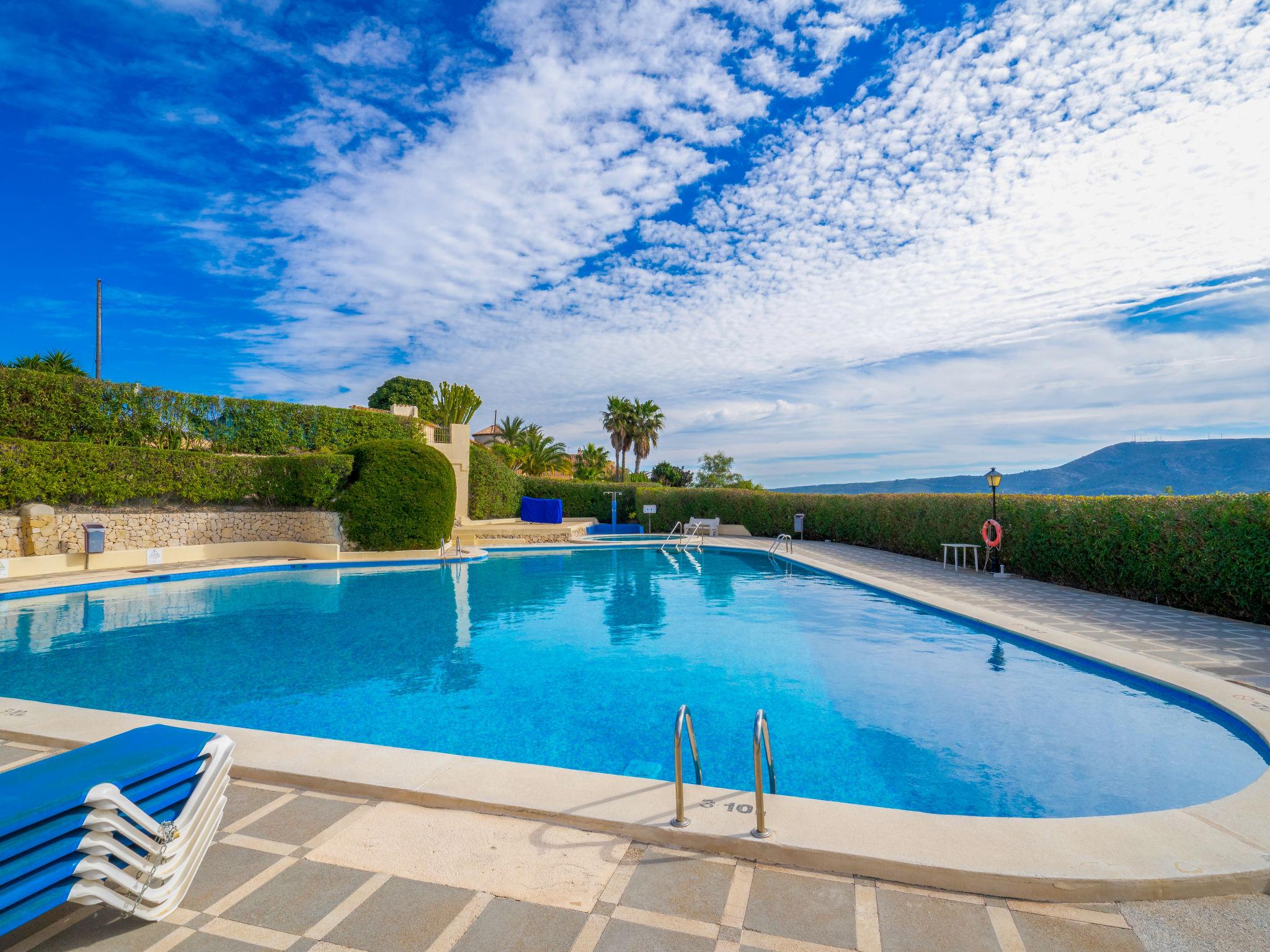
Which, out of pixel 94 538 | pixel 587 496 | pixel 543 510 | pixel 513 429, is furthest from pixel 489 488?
pixel 513 429

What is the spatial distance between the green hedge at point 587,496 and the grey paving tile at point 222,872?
28.2 m

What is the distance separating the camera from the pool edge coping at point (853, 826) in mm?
2502

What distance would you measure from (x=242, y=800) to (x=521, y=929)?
1.95m

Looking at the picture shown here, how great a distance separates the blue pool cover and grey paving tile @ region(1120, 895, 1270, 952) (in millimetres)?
26778

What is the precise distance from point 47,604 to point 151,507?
591cm

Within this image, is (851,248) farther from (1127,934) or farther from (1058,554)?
(1127,934)

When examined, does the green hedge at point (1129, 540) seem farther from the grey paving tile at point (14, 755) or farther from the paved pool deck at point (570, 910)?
the grey paving tile at point (14, 755)

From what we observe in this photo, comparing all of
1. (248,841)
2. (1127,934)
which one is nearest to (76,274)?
(248,841)

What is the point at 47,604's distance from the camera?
10.4 m

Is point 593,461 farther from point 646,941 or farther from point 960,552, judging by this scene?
point 646,941

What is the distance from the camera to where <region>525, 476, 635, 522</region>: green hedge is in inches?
1228

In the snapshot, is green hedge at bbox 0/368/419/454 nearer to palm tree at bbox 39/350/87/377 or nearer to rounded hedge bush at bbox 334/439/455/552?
rounded hedge bush at bbox 334/439/455/552

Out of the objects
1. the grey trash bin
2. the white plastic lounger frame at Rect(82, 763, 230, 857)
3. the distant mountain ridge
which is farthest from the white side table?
the distant mountain ridge

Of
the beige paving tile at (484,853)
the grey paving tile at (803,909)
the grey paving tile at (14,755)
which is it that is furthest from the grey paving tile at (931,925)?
the grey paving tile at (14,755)
